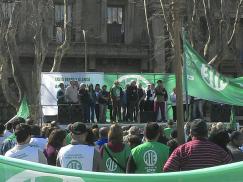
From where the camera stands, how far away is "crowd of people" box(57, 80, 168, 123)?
20.0 m

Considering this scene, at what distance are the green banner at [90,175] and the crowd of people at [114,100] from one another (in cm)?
1461

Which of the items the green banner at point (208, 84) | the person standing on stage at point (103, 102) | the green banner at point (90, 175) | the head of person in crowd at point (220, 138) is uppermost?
the green banner at point (208, 84)

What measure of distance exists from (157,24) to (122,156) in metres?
30.0

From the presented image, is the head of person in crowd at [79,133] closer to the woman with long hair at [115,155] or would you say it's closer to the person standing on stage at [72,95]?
the woman with long hair at [115,155]

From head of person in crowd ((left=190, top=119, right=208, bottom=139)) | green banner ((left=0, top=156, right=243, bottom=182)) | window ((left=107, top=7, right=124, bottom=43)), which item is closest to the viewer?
green banner ((left=0, top=156, right=243, bottom=182))

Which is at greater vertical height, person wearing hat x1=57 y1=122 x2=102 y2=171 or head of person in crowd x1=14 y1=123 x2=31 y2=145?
head of person in crowd x1=14 y1=123 x2=31 y2=145

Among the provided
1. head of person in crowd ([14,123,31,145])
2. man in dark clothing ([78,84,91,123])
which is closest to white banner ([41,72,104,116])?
man in dark clothing ([78,84,91,123])

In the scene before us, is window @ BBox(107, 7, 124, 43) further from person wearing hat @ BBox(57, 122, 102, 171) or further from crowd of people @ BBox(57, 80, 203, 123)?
person wearing hat @ BBox(57, 122, 102, 171)

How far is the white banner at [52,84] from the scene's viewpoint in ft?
70.7

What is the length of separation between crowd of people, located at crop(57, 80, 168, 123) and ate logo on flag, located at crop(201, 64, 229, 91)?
7.60 m

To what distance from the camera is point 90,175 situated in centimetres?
473

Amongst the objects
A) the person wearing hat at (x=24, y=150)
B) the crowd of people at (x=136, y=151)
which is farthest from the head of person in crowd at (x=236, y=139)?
the person wearing hat at (x=24, y=150)

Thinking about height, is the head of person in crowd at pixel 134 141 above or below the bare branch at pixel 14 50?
below

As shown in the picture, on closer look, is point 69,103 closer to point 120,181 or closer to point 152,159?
point 152,159
